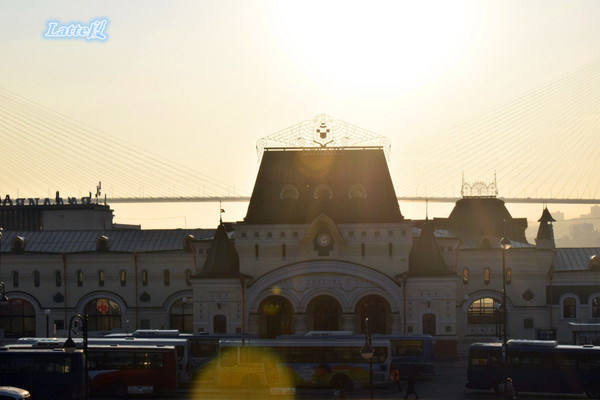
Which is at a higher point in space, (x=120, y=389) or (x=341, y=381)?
(x=341, y=381)

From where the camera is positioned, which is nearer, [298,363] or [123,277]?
[298,363]

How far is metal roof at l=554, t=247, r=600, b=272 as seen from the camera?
90.6 metres

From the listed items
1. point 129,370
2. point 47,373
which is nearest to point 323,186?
point 129,370

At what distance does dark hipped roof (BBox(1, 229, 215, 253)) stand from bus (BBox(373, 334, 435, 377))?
29291 mm

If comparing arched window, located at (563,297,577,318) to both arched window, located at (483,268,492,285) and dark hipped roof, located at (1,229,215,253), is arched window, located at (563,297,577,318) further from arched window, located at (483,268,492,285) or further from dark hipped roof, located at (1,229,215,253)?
dark hipped roof, located at (1,229,215,253)

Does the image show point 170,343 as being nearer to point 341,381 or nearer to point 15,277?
point 341,381

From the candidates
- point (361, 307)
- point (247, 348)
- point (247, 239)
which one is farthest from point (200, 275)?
point (247, 348)

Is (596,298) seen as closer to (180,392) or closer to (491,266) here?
(491,266)

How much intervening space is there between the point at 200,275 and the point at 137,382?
21.0 m

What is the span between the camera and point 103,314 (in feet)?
301

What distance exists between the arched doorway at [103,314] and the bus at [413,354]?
29306 millimetres

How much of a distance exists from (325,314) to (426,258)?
7.94 metres

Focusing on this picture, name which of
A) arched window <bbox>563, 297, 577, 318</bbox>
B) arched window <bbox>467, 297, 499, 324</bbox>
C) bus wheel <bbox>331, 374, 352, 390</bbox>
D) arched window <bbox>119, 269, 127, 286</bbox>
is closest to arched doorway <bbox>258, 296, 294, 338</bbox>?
arched window <bbox>467, 297, 499, 324</bbox>

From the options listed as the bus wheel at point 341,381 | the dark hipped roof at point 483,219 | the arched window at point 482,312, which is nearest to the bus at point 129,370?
the bus wheel at point 341,381
